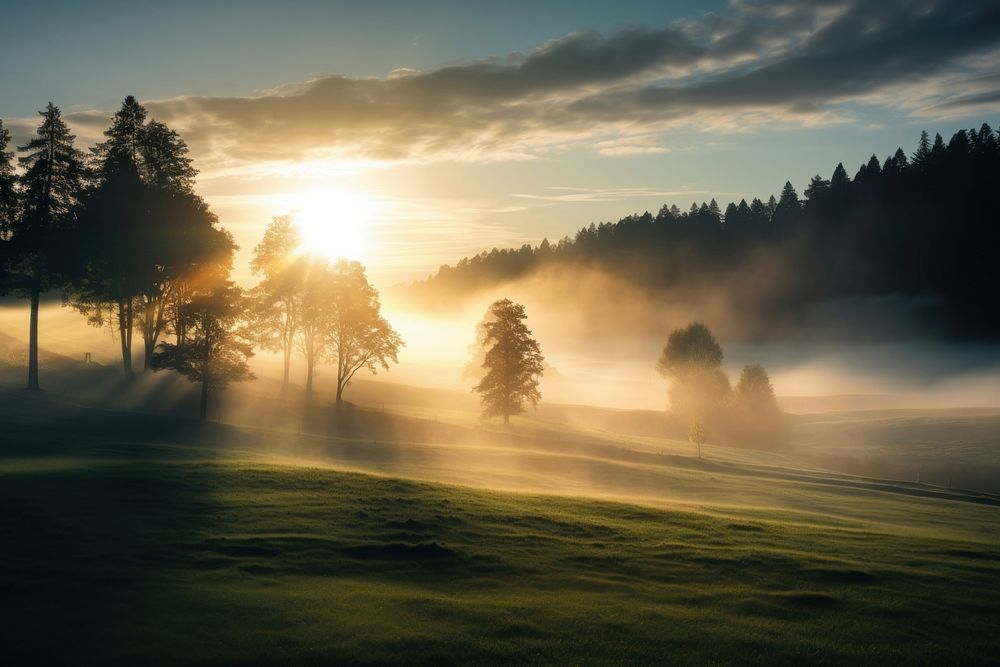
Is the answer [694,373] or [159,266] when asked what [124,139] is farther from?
[694,373]

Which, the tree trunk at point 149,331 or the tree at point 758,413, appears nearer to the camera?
the tree trunk at point 149,331

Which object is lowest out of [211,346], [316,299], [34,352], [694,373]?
[694,373]

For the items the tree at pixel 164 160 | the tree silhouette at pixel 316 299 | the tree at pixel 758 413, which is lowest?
the tree at pixel 758 413

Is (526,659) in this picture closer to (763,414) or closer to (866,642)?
(866,642)

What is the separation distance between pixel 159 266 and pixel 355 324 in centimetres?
1951

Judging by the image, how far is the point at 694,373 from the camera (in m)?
128

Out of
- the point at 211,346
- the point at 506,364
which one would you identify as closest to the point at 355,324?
the point at 211,346

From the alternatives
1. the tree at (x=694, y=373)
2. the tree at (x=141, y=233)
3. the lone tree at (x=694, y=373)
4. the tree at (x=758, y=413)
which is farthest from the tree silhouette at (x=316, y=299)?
the tree at (x=758, y=413)

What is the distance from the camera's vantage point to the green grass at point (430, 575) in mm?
18625

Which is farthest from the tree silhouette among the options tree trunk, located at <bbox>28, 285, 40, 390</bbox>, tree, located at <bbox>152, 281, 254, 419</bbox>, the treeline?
tree trunk, located at <bbox>28, 285, 40, 390</bbox>

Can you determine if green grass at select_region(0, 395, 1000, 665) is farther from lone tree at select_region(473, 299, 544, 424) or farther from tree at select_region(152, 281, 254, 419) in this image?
lone tree at select_region(473, 299, 544, 424)

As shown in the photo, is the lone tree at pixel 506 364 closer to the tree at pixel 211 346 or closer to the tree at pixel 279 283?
the tree at pixel 279 283

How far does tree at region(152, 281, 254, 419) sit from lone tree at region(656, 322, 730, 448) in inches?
3393

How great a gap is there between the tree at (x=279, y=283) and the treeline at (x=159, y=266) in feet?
0.40
